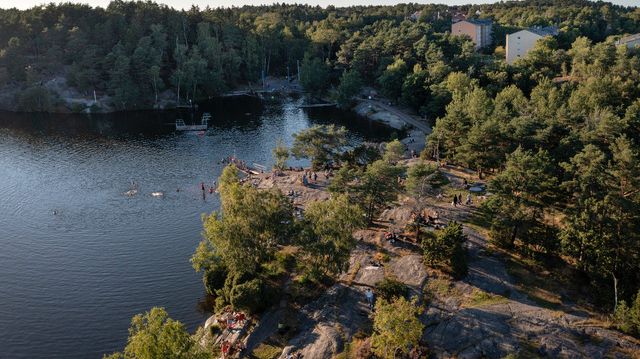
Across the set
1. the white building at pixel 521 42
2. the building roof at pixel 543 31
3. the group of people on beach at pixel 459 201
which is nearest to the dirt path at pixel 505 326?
the group of people on beach at pixel 459 201

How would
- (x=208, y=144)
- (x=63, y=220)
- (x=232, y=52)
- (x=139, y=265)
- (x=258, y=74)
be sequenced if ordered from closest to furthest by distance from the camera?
(x=139, y=265) < (x=63, y=220) < (x=208, y=144) < (x=232, y=52) < (x=258, y=74)

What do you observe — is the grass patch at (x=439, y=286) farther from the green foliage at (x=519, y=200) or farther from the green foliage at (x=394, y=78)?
the green foliage at (x=394, y=78)

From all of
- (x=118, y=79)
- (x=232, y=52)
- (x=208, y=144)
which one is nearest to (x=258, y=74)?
(x=232, y=52)

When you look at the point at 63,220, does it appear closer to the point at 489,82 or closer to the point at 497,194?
the point at 497,194

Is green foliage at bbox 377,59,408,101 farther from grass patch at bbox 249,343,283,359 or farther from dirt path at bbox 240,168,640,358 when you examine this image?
grass patch at bbox 249,343,283,359

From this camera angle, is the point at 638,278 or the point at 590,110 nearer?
the point at 638,278

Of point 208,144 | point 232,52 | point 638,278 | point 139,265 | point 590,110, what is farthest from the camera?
point 232,52

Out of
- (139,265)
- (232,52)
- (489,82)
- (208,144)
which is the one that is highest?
(232,52)

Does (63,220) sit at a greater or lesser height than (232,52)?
lesser

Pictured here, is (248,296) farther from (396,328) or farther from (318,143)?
(318,143)

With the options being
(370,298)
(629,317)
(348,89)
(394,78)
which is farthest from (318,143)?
(348,89)
